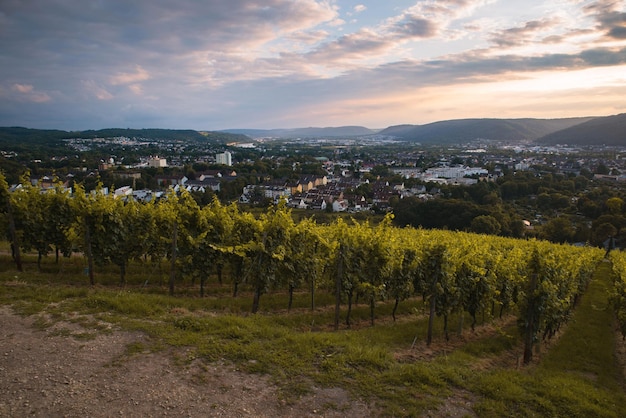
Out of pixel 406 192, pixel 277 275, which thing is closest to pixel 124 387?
pixel 277 275

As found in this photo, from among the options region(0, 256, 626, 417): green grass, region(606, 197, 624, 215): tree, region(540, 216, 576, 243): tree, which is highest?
region(0, 256, 626, 417): green grass

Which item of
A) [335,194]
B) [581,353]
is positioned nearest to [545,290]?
[581,353]

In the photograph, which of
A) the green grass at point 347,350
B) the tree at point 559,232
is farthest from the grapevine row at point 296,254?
the tree at point 559,232

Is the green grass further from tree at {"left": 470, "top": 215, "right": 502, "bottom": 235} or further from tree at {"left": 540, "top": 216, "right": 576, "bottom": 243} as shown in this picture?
tree at {"left": 540, "top": 216, "right": 576, "bottom": 243}

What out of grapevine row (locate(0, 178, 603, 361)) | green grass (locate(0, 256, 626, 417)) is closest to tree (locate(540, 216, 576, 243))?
grapevine row (locate(0, 178, 603, 361))

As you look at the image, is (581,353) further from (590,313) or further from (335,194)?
(335,194)

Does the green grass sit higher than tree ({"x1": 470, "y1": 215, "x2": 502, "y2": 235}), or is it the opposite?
the green grass

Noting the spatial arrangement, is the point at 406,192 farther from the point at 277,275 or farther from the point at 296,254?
the point at 277,275

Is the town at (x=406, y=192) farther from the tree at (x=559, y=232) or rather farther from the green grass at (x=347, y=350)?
the green grass at (x=347, y=350)
